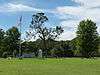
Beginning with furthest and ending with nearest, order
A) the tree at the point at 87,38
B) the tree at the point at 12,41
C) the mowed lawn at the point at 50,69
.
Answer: the tree at the point at 12,41 < the tree at the point at 87,38 < the mowed lawn at the point at 50,69

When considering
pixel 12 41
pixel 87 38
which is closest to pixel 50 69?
pixel 87 38

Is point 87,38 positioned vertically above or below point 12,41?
below

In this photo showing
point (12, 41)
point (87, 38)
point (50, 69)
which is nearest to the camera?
point (50, 69)

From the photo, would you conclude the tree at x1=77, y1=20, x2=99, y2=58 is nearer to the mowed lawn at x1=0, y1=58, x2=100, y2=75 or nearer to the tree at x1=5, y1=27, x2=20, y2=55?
the tree at x1=5, y1=27, x2=20, y2=55

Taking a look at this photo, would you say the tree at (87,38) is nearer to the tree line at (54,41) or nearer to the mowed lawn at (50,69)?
the tree line at (54,41)

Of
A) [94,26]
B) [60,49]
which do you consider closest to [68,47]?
[60,49]

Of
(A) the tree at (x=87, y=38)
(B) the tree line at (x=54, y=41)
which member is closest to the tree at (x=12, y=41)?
(B) the tree line at (x=54, y=41)

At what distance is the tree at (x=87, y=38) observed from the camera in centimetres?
11519

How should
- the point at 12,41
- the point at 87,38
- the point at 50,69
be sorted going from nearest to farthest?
the point at 50,69, the point at 87,38, the point at 12,41

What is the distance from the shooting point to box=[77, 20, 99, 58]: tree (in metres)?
115

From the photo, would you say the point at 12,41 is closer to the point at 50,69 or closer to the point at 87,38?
the point at 87,38

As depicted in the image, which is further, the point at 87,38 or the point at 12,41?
the point at 12,41

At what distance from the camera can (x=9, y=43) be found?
14700 centimetres

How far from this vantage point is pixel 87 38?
11856 centimetres
